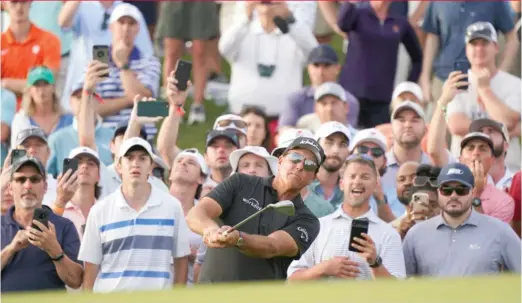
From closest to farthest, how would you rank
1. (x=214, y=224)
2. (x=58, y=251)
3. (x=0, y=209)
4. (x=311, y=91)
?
1. (x=214, y=224)
2. (x=58, y=251)
3. (x=0, y=209)
4. (x=311, y=91)

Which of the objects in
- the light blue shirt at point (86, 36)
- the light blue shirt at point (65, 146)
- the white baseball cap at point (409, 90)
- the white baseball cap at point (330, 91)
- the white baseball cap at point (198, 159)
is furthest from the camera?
the light blue shirt at point (86, 36)

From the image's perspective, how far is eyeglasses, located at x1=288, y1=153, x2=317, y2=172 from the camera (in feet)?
28.2

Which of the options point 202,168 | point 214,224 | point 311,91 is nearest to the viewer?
point 214,224

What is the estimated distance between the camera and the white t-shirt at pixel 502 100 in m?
12.4

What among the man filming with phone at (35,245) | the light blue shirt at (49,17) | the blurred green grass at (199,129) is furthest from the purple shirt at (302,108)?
the man filming with phone at (35,245)

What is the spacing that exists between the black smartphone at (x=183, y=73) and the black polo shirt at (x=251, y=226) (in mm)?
2853

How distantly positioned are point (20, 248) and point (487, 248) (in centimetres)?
294

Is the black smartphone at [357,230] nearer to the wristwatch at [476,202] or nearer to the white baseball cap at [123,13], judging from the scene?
the wristwatch at [476,202]

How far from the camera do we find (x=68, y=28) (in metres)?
14.0

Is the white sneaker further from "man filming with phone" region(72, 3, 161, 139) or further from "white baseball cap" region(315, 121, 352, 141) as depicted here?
"white baseball cap" region(315, 121, 352, 141)

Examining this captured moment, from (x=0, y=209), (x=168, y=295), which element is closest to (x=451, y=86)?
(x=0, y=209)

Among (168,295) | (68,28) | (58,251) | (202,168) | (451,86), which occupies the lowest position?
(168,295)

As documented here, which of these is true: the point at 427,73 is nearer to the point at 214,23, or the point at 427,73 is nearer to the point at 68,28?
the point at 214,23

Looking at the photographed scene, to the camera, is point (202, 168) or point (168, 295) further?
point (202, 168)
